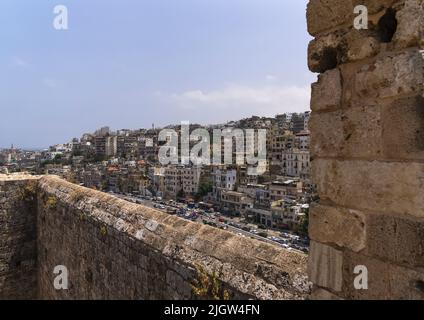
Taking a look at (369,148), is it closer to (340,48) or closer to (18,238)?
(340,48)

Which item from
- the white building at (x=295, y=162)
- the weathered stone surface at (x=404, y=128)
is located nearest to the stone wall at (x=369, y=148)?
the weathered stone surface at (x=404, y=128)

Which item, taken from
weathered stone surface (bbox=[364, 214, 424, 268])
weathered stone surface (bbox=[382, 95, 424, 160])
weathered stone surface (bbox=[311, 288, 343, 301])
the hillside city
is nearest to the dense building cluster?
the hillside city

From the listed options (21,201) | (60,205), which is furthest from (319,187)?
(21,201)

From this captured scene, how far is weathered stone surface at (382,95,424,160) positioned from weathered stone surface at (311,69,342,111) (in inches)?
12.3

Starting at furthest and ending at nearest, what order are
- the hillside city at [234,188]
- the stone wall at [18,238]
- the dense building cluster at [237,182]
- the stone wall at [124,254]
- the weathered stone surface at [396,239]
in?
1. the dense building cluster at [237,182]
2. the hillside city at [234,188]
3. the stone wall at [18,238]
4. the stone wall at [124,254]
5. the weathered stone surface at [396,239]

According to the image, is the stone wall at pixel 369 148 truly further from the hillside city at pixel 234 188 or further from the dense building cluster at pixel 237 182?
the dense building cluster at pixel 237 182

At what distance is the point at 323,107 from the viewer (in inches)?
83.0

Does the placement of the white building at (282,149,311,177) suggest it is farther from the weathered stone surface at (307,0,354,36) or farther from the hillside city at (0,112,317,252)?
the weathered stone surface at (307,0,354,36)

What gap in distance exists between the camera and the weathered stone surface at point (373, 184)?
1.64 meters

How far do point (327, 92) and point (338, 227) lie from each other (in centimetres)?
73

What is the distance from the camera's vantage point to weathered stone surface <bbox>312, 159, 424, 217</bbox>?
164 cm

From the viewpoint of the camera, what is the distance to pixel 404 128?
1.70 metres

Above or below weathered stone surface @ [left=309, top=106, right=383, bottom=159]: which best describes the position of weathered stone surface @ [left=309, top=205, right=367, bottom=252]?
below

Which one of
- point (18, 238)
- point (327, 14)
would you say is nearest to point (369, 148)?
point (327, 14)
